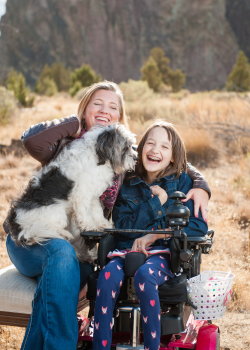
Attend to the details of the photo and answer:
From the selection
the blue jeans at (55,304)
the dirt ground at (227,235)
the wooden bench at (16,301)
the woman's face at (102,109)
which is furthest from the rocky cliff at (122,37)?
the blue jeans at (55,304)

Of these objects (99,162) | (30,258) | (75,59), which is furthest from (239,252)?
(75,59)

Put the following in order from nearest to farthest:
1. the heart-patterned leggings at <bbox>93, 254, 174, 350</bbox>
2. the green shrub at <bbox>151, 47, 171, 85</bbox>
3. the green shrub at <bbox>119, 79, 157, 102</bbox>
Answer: the heart-patterned leggings at <bbox>93, 254, 174, 350</bbox> → the green shrub at <bbox>119, 79, 157, 102</bbox> → the green shrub at <bbox>151, 47, 171, 85</bbox>

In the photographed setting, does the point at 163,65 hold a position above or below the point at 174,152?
above

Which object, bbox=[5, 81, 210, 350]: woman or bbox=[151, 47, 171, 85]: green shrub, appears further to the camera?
bbox=[151, 47, 171, 85]: green shrub

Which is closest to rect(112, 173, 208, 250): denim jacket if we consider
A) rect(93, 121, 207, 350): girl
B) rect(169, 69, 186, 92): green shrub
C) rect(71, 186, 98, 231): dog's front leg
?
rect(93, 121, 207, 350): girl

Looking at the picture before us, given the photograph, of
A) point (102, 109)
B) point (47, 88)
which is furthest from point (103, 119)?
point (47, 88)

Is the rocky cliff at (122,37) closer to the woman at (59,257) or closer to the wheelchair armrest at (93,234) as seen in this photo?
the woman at (59,257)

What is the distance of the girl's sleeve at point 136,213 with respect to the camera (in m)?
2.61

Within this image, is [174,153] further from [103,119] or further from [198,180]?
[103,119]

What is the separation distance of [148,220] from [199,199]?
409 millimetres

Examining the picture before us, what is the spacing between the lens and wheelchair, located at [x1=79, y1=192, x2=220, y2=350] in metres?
2.05

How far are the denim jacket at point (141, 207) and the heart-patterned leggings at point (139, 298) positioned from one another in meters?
0.48

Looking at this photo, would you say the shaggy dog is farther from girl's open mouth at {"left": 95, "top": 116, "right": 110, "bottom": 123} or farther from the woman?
girl's open mouth at {"left": 95, "top": 116, "right": 110, "bottom": 123}

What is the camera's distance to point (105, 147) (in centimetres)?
264
